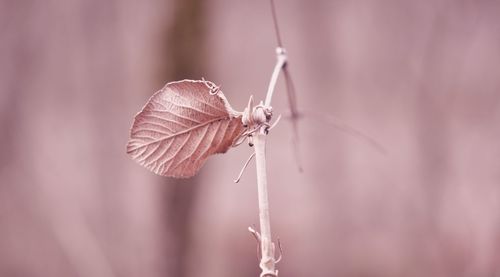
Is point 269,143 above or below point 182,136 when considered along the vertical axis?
above

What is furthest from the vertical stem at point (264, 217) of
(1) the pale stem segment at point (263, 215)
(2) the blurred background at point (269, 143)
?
(2) the blurred background at point (269, 143)

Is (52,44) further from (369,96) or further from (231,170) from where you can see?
(369,96)

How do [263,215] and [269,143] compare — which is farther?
[269,143]

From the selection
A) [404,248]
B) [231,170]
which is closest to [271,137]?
[231,170]

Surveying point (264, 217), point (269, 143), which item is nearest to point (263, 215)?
point (264, 217)

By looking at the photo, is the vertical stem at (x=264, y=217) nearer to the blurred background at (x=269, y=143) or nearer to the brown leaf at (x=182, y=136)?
the brown leaf at (x=182, y=136)

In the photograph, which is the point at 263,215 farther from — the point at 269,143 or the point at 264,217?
A: the point at 269,143

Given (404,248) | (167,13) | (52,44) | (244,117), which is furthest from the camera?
(52,44)
